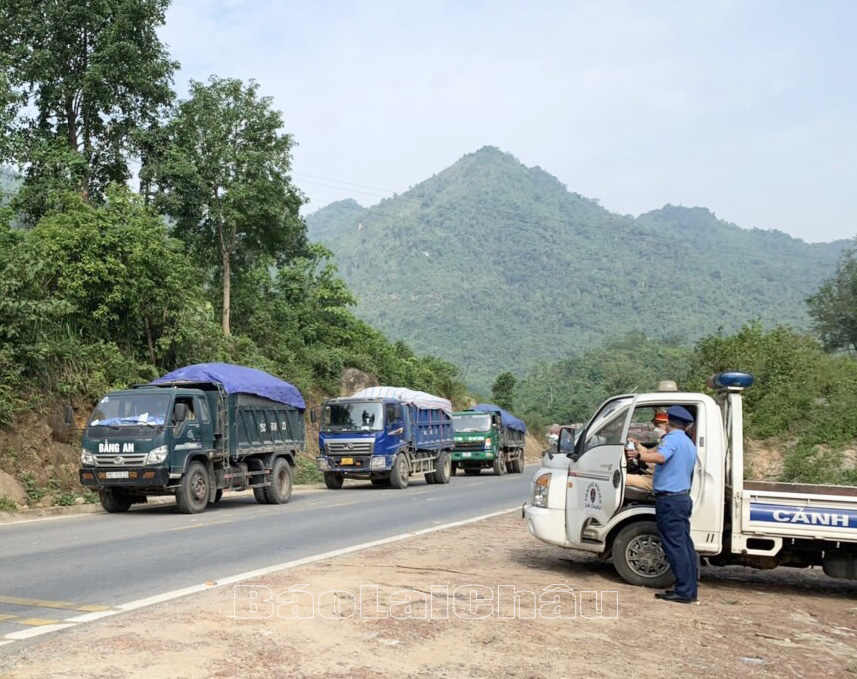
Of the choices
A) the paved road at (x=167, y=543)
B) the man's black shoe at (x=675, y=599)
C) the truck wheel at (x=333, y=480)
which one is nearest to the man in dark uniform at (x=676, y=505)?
the man's black shoe at (x=675, y=599)

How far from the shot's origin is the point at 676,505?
27.5 ft

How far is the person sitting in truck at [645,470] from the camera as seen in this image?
9148 mm

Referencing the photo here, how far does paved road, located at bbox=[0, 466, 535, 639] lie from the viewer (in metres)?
8.23

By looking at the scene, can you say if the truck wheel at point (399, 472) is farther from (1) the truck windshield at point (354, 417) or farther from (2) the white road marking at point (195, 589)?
(2) the white road marking at point (195, 589)

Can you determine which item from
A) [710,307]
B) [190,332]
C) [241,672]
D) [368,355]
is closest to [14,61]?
[190,332]

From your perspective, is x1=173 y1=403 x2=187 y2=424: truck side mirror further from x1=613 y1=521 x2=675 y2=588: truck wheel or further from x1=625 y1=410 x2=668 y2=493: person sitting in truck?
x1=613 y1=521 x2=675 y2=588: truck wheel

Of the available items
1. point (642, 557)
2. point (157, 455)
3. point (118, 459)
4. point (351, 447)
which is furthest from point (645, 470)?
point (351, 447)

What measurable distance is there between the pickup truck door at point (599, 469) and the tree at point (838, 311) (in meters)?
49.6

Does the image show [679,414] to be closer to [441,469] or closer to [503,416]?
[441,469]

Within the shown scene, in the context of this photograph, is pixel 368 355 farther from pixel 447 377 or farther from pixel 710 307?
pixel 710 307

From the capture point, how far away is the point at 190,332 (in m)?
25.7

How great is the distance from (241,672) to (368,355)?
38332 millimetres

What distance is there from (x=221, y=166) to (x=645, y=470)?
2560 centimetres

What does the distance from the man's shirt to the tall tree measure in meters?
23.8
